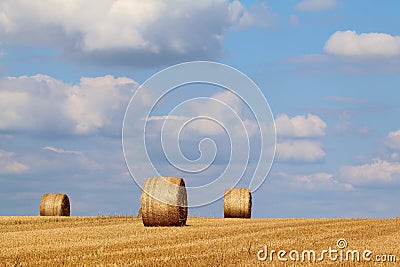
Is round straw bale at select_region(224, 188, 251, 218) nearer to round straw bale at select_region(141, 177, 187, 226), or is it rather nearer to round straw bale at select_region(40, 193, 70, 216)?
round straw bale at select_region(141, 177, 187, 226)

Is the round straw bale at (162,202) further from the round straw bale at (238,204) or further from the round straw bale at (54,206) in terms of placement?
the round straw bale at (54,206)

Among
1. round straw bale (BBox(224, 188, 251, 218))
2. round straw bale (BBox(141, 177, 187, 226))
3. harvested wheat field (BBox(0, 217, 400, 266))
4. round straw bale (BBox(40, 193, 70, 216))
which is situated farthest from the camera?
round straw bale (BBox(40, 193, 70, 216))

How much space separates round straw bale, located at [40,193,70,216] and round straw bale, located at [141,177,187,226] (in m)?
10.9

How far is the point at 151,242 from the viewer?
14219mm

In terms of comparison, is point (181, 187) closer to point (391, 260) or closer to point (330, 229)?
point (330, 229)

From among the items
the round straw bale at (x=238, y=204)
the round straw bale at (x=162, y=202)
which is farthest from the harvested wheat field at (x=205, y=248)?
the round straw bale at (x=238, y=204)

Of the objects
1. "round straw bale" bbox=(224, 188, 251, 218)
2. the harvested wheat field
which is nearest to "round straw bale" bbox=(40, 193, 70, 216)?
"round straw bale" bbox=(224, 188, 251, 218)

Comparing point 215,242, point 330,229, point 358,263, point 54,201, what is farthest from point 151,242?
point 54,201

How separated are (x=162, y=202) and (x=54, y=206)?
37.9ft

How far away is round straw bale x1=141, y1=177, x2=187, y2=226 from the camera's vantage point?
2070cm

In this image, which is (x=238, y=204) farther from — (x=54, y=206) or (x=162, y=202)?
(x=54, y=206)

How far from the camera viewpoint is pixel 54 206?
30641 mm

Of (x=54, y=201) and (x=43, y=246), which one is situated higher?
(x=54, y=201)

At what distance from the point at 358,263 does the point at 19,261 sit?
5843mm
